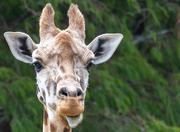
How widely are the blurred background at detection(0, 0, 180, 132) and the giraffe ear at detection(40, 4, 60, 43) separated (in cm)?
187

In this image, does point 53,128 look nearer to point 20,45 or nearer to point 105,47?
point 20,45

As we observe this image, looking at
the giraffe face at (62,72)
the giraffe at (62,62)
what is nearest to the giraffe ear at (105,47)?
the giraffe at (62,62)

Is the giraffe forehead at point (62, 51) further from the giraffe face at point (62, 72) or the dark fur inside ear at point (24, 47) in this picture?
the dark fur inside ear at point (24, 47)

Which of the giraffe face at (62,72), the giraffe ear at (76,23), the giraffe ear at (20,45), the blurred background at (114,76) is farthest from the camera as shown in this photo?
the blurred background at (114,76)

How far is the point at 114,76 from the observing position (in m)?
8.18

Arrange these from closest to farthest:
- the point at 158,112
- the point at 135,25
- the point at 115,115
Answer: the point at 115,115 → the point at 158,112 → the point at 135,25

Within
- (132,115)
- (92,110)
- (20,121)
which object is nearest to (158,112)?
(132,115)

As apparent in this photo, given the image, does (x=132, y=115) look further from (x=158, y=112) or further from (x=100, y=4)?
(x=100, y=4)

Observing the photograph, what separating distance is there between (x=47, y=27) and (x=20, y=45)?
351 mm

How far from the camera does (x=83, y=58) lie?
12.2 feet

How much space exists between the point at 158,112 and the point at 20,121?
3.51 metres

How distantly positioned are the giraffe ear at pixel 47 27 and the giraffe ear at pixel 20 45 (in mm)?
152

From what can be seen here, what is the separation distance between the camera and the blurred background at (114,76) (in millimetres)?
6969

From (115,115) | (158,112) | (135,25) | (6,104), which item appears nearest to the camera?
(6,104)
